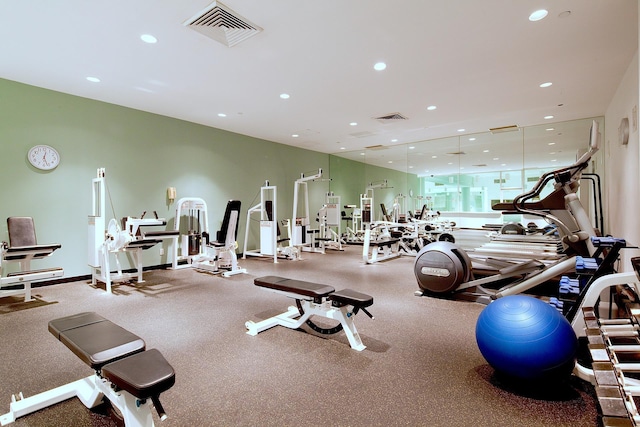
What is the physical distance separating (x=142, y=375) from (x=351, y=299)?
57.0 inches

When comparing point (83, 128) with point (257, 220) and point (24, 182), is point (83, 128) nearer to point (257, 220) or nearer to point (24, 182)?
point (24, 182)

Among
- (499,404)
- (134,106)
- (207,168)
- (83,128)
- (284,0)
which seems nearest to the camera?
(499,404)

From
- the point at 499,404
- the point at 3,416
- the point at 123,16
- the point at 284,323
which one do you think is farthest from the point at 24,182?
the point at 499,404

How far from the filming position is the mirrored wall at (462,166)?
6855 millimetres

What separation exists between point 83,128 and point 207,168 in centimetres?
203

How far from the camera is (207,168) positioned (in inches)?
242

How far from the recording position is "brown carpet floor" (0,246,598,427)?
1.59 meters

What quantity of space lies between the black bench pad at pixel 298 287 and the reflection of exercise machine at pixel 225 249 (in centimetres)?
226

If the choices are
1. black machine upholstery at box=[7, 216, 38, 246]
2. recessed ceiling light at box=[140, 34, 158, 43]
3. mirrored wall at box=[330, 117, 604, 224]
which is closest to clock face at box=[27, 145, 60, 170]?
black machine upholstery at box=[7, 216, 38, 246]

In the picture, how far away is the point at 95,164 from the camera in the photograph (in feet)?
15.4

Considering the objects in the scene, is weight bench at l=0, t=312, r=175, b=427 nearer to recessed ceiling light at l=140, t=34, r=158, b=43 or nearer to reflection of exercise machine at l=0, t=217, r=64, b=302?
reflection of exercise machine at l=0, t=217, r=64, b=302

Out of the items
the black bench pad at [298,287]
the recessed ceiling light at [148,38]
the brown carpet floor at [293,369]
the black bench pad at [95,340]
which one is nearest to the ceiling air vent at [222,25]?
the recessed ceiling light at [148,38]

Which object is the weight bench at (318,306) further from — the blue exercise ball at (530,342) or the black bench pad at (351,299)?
the blue exercise ball at (530,342)

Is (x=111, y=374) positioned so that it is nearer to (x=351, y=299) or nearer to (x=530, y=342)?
(x=351, y=299)
